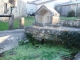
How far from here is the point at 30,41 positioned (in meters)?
10.2

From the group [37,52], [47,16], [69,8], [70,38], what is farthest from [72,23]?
[69,8]

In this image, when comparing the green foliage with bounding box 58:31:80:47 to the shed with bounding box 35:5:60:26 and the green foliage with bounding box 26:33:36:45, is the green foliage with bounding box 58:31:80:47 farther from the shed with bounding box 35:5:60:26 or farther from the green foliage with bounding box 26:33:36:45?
the shed with bounding box 35:5:60:26

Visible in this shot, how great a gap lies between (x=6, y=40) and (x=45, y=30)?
2.11 meters

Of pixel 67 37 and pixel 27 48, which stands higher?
pixel 67 37

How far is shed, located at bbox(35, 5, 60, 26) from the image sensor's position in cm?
1121

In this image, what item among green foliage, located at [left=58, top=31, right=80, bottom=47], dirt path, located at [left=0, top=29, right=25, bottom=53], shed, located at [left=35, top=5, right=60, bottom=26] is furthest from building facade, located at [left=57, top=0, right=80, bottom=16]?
green foliage, located at [left=58, top=31, right=80, bottom=47]

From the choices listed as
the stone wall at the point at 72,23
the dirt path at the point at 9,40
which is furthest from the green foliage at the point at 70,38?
the stone wall at the point at 72,23

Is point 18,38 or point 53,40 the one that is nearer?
point 53,40

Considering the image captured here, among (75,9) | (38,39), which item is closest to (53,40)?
(38,39)

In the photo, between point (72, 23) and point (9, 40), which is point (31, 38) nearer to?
point (9, 40)

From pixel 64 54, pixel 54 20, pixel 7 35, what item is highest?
pixel 54 20

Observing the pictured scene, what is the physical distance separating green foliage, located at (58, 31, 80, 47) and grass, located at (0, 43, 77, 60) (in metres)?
0.34

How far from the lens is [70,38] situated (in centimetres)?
916

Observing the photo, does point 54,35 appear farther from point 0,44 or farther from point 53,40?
point 0,44
